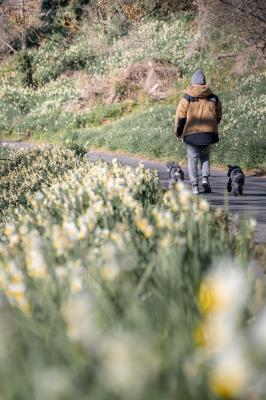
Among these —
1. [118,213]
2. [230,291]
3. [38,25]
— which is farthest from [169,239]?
[38,25]

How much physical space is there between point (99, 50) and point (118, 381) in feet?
134

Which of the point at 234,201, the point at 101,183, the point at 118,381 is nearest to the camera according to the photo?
the point at 118,381

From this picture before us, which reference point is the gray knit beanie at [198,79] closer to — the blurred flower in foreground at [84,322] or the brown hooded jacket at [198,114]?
the brown hooded jacket at [198,114]

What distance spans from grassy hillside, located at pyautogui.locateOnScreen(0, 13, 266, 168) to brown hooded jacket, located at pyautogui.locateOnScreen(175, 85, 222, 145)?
15.5ft

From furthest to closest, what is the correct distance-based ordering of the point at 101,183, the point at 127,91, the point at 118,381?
the point at 127,91 < the point at 101,183 < the point at 118,381

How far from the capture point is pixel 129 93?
3122 cm

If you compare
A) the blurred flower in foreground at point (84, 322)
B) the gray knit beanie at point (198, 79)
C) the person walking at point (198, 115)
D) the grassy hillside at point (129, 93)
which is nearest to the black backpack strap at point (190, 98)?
the person walking at point (198, 115)

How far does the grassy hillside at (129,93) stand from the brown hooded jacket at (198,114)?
15.5 ft

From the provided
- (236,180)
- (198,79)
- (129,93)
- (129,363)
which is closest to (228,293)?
(129,363)

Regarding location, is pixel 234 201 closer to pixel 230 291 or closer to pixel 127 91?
pixel 230 291

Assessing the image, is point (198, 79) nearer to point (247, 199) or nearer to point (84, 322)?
point (247, 199)

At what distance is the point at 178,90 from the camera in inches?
1163

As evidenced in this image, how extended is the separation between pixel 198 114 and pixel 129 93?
21696 millimetres

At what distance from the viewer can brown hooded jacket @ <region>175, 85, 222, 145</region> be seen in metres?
9.79
